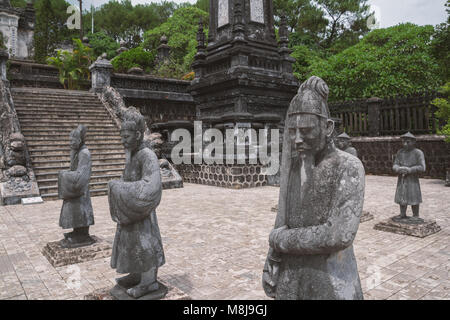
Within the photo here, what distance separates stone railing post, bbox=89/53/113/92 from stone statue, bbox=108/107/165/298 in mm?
13911

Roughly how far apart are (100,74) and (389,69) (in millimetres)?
15174

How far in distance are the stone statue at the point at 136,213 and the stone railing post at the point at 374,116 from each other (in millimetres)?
15221

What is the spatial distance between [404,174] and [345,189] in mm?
4941

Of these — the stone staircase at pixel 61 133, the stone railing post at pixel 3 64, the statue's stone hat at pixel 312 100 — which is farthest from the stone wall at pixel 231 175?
the statue's stone hat at pixel 312 100

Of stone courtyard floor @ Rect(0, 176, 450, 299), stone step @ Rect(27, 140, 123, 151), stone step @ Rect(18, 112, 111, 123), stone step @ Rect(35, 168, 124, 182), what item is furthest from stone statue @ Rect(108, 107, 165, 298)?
stone step @ Rect(18, 112, 111, 123)

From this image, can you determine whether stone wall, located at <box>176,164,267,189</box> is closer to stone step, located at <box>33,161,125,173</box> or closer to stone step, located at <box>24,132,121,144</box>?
→ stone step, located at <box>33,161,125,173</box>

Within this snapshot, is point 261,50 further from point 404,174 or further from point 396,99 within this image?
point 404,174

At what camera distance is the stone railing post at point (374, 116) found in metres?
15.8

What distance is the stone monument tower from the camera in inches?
551

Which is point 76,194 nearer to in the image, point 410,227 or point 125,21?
point 410,227

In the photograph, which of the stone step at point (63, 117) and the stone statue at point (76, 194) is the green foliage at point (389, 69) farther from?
the stone statue at point (76, 194)

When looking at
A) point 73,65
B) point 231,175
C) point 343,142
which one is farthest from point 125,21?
point 343,142
